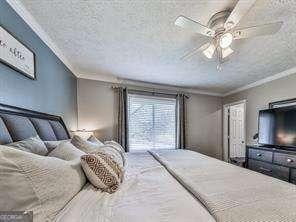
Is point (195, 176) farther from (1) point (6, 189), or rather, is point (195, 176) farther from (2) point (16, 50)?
(2) point (16, 50)

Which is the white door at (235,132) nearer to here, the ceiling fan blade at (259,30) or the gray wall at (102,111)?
the gray wall at (102,111)

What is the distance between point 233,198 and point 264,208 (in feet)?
0.50

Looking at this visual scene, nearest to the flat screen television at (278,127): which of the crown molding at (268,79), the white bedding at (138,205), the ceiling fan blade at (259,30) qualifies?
the crown molding at (268,79)

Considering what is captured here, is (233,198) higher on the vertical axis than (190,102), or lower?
lower

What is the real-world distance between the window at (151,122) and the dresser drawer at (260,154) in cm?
182

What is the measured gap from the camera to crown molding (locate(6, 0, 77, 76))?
5.49 feet

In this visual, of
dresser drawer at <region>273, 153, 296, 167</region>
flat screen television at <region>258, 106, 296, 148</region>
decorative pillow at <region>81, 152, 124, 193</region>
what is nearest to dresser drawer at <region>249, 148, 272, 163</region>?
dresser drawer at <region>273, 153, 296, 167</region>

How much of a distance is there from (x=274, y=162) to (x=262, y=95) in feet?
5.45

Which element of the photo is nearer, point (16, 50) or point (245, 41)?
point (16, 50)

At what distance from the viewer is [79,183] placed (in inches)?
44.3

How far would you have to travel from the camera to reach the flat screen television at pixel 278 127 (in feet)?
9.61

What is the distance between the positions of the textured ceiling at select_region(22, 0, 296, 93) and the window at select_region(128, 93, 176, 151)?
81 centimetres

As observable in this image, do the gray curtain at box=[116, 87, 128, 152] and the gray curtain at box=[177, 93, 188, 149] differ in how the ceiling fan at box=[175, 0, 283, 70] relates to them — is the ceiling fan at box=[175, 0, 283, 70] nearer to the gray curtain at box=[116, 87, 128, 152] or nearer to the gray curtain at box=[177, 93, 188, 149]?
the gray curtain at box=[116, 87, 128, 152]

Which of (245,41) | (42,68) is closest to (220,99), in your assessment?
(245,41)
